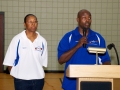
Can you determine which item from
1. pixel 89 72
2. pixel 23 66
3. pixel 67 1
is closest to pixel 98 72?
pixel 89 72

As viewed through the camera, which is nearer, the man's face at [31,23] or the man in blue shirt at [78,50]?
the man in blue shirt at [78,50]

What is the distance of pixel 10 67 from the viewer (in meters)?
3.41

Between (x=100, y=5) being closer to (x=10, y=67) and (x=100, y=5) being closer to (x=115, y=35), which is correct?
(x=115, y=35)

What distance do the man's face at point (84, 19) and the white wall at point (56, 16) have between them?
21.9 ft

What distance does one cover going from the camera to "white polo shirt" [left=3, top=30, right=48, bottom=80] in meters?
3.31

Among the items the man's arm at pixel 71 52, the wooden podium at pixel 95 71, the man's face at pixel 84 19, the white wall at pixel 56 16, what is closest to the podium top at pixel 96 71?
the wooden podium at pixel 95 71

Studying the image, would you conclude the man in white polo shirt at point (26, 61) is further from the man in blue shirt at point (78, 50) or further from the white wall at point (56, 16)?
the white wall at point (56, 16)

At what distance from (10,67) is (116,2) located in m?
6.72

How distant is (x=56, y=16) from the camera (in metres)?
9.48

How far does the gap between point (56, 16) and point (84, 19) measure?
672 centimetres

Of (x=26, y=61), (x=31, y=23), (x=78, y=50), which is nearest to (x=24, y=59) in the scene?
(x=26, y=61)

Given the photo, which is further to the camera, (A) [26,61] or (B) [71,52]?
(A) [26,61]

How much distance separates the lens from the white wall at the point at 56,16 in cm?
941

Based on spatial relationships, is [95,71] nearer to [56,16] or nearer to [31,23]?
[31,23]
